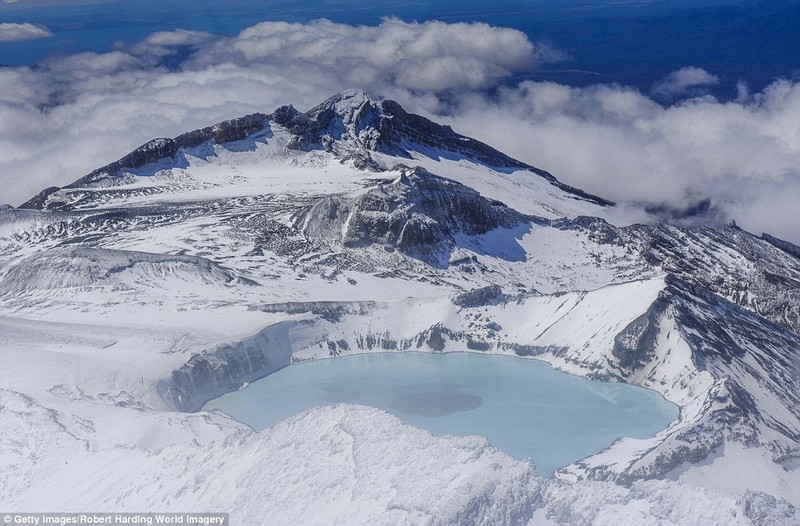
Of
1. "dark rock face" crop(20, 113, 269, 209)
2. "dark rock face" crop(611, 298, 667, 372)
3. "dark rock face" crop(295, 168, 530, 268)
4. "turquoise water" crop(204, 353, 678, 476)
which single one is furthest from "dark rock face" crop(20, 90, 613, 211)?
"dark rock face" crop(611, 298, 667, 372)

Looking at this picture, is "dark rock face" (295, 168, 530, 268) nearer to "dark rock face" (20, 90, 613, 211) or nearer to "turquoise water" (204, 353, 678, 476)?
"dark rock face" (20, 90, 613, 211)

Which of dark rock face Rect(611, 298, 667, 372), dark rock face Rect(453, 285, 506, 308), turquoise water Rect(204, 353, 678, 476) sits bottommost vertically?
turquoise water Rect(204, 353, 678, 476)

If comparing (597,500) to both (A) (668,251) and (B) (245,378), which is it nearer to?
(B) (245,378)

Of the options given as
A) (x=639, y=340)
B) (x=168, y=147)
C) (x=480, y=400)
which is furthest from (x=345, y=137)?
(x=480, y=400)

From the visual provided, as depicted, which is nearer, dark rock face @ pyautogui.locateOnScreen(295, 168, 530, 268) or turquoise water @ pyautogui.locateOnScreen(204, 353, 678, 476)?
turquoise water @ pyautogui.locateOnScreen(204, 353, 678, 476)

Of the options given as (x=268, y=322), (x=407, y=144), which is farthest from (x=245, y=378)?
(x=407, y=144)

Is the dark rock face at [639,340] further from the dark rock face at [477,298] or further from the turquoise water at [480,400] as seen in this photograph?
the dark rock face at [477,298]

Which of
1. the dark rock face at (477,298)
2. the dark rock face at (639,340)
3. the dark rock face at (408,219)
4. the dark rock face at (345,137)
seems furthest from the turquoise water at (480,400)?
the dark rock face at (345,137)

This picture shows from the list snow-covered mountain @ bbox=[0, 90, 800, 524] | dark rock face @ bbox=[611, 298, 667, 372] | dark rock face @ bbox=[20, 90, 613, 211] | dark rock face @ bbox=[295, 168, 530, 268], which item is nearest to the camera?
snow-covered mountain @ bbox=[0, 90, 800, 524]
